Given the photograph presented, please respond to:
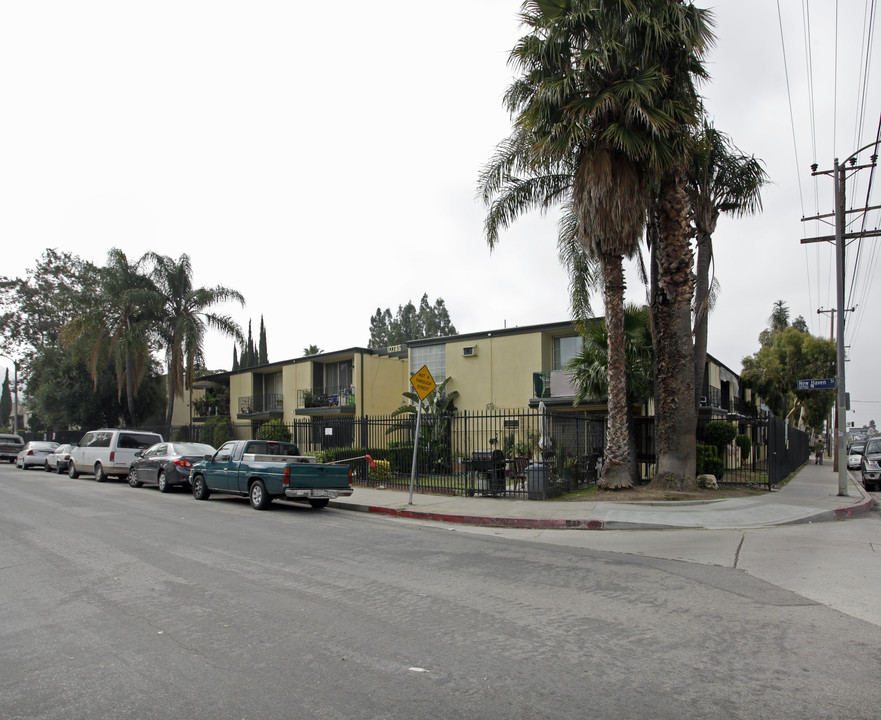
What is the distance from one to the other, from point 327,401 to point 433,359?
6.92 meters

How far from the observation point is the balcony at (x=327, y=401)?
32.9m

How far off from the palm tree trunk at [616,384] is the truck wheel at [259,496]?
25.9 ft

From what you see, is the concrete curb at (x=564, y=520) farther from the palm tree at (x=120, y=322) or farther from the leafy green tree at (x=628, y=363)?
the palm tree at (x=120, y=322)

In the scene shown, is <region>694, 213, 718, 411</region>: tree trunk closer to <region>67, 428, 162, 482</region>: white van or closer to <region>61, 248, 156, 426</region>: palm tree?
<region>67, 428, 162, 482</region>: white van

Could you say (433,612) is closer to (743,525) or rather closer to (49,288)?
(743,525)

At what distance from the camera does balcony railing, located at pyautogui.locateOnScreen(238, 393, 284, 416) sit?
1522 inches

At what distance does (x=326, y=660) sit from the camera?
4801mm

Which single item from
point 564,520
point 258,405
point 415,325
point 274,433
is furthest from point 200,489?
point 415,325

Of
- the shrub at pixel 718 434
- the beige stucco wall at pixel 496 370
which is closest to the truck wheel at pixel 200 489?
the beige stucco wall at pixel 496 370

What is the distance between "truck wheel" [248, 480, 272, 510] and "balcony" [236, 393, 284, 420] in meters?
23.8

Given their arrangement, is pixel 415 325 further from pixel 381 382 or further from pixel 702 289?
pixel 702 289

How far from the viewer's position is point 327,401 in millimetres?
34125

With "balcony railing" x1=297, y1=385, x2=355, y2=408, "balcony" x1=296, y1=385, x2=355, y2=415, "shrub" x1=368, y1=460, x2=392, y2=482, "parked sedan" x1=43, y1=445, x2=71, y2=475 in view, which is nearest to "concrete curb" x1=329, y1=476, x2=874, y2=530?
"shrub" x1=368, y1=460, x2=392, y2=482

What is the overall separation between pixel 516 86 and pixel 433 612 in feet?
45.3
